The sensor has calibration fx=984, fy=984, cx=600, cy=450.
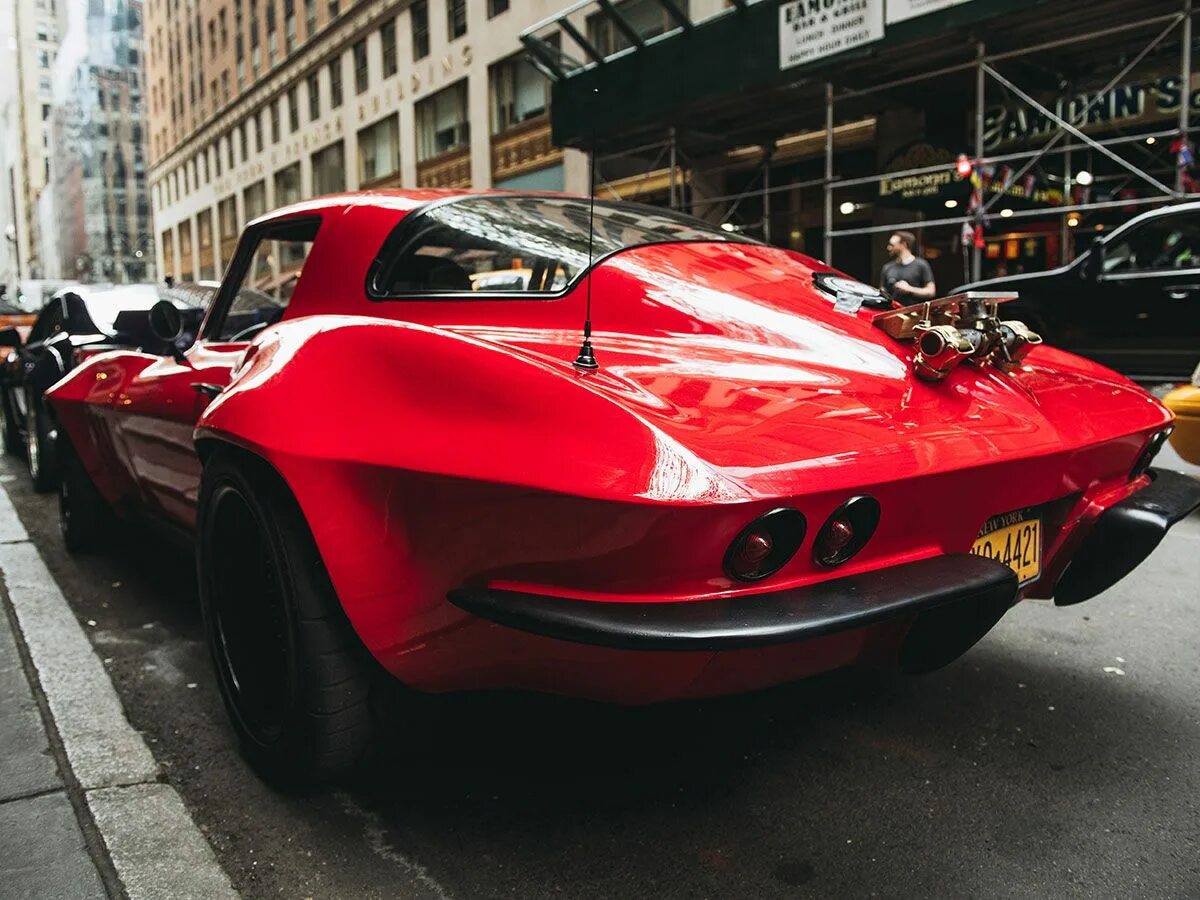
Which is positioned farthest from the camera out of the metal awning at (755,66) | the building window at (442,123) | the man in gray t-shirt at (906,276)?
the building window at (442,123)

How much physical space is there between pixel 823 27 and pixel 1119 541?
1143 centimetres

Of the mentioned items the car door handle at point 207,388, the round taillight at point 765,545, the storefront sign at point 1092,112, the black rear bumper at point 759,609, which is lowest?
the black rear bumper at point 759,609

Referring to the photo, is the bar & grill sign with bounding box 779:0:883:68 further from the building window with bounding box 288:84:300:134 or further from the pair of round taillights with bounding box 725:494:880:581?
the building window with bounding box 288:84:300:134

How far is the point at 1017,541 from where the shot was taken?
88.9 inches

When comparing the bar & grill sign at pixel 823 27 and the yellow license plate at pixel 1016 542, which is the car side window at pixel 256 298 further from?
the bar & grill sign at pixel 823 27

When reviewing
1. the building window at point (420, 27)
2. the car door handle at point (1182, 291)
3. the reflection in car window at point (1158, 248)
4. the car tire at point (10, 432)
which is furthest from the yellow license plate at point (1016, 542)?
the building window at point (420, 27)

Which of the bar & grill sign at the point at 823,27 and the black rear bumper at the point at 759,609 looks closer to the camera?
the black rear bumper at the point at 759,609

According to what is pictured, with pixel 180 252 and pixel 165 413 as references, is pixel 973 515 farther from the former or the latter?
pixel 180 252

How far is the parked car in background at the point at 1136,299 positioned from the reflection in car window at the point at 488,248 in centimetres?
716

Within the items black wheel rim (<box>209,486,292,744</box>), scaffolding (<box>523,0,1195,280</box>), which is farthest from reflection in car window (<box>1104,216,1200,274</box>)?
black wheel rim (<box>209,486,292,744</box>)

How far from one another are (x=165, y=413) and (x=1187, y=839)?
3130 millimetres

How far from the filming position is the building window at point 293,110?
34.6 metres

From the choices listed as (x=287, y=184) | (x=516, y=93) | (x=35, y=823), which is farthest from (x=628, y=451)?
(x=287, y=184)

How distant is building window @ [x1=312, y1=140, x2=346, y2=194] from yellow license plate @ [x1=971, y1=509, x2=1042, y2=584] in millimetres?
30585
